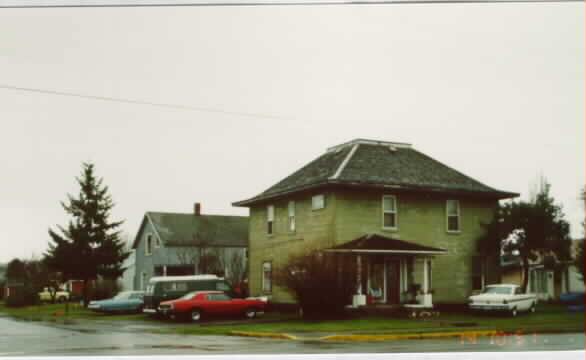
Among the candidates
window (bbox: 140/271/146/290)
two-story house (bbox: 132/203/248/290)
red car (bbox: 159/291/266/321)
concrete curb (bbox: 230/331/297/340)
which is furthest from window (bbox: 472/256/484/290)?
window (bbox: 140/271/146/290)

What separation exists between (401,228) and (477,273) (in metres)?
4.57

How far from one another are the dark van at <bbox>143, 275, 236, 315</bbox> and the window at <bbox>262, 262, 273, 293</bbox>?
4.25 meters

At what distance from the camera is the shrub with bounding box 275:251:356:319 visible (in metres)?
25.5

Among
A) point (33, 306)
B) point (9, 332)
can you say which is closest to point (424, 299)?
point (9, 332)

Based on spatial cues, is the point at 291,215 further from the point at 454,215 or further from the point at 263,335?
the point at 263,335

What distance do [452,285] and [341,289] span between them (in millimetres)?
8826

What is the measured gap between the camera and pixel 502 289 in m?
28.9

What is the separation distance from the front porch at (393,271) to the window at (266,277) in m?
6.67

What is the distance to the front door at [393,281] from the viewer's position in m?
30.6

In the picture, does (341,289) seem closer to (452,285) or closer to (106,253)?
(452,285)

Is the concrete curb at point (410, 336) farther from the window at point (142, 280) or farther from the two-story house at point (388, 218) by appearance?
the window at point (142, 280)

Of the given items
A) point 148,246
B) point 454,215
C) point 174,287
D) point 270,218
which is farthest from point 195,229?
point 454,215

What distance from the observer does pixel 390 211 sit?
104 ft

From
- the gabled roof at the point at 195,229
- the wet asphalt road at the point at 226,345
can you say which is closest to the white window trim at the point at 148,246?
the gabled roof at the point at 195,229
